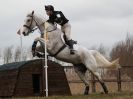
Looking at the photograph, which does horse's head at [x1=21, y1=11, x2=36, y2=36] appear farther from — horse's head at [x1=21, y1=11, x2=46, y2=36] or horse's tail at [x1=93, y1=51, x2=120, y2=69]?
horse's tail at [x1=93, y1=51, x2=120, y2=69]

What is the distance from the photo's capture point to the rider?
12.6m

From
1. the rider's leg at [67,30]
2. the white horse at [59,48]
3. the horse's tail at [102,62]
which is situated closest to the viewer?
the white horse at [59,48]

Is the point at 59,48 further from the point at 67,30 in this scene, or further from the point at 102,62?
the point at 102,62

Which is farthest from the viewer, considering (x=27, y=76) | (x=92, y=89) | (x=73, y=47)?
(x=92, y=89)

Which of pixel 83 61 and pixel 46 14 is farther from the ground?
pixel 46 14

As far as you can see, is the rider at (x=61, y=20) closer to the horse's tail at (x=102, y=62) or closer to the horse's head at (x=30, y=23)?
the horse's head at (x=30, y=23)

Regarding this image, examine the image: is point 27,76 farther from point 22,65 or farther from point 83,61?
point 83,61

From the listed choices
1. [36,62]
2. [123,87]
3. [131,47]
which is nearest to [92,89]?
[123,87]

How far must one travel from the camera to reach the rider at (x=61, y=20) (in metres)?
12.6

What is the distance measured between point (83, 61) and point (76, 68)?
578 mm

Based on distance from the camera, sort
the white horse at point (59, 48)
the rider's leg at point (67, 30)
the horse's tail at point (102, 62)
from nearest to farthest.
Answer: the white horse at point (59, 48), the rider's leg at point (67, 30), the horse's tail at point (102, 62)

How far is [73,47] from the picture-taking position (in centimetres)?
1276

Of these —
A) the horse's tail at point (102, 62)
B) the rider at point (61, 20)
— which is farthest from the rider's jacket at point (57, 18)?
the horse's tail at point (102, 62)

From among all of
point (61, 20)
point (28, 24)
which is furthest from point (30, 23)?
point (61, 20)
